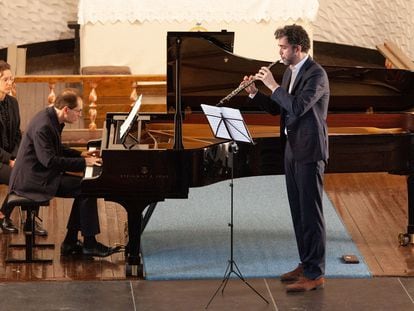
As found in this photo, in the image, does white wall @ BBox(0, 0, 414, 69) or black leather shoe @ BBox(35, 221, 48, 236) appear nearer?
black leather shoe @ BBox(35, 221, 48, 236)

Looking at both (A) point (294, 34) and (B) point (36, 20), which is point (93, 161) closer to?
(A) point (294, 34)

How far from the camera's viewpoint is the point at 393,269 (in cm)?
787

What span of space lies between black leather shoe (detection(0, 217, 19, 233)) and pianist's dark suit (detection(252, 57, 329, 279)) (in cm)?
224

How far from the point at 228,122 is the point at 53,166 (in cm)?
128

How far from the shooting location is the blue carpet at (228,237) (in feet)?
25.7

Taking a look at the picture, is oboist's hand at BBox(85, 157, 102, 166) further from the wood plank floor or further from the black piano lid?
the black piano lid

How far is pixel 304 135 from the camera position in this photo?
7258mm

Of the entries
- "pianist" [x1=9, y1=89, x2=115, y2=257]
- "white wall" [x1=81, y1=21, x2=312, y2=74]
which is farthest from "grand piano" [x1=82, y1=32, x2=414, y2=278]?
"white wall" [x1=81, y1=21, x2=312, y2=74]

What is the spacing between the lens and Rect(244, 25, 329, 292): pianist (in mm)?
7195

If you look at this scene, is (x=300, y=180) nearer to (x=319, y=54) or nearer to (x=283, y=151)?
(x=283, y=151)

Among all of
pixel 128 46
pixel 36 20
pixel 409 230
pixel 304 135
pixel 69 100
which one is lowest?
pixel 409 230

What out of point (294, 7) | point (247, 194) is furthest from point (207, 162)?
point (294, 7)

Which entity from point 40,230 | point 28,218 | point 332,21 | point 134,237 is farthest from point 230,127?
point 332,21

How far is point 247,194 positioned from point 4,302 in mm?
2904
